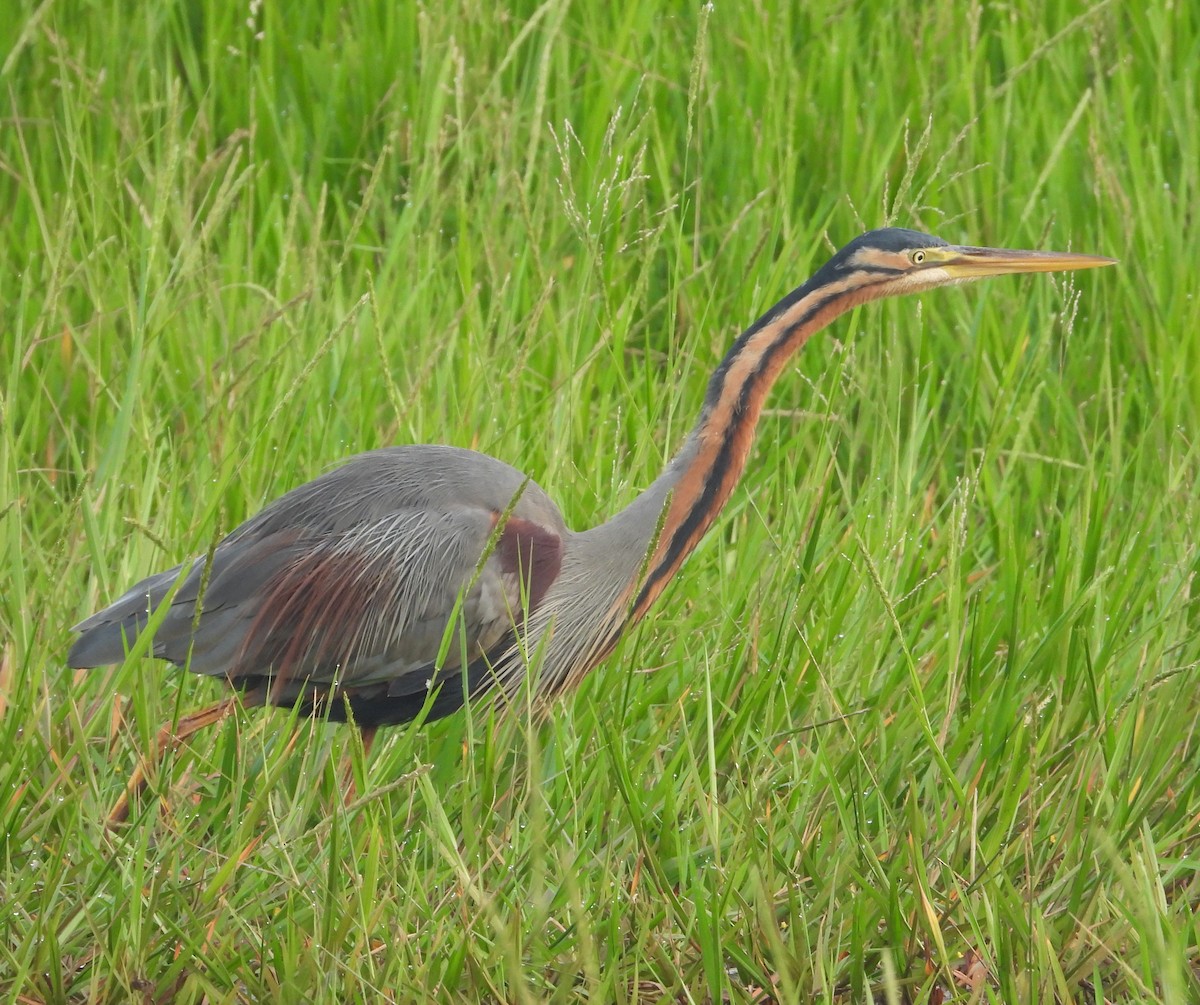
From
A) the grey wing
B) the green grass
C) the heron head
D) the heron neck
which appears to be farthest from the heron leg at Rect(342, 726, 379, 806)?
the heron head

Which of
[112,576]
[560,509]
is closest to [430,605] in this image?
[560,509]

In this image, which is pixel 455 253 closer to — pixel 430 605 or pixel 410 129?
pixel 410 129

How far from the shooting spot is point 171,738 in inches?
86.5

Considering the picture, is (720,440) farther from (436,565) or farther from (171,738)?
(171,738)

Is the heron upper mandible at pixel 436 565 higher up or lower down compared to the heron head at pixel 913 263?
lower down


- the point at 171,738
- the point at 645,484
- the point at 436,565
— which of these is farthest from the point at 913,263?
the point at 171,738

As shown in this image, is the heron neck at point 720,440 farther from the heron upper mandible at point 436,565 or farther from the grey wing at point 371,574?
the grey wing at point 371,574

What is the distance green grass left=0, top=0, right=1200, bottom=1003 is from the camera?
2.24 meters

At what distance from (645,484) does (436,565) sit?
586 millimetres

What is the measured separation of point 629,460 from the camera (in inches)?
142

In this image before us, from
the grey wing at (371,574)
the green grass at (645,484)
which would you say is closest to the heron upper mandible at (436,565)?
the grey wing at (371,574)

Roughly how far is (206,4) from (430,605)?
7.99 ft

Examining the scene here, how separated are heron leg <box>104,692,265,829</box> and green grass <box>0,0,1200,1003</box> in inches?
1.9

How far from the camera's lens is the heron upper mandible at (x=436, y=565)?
2998mm
